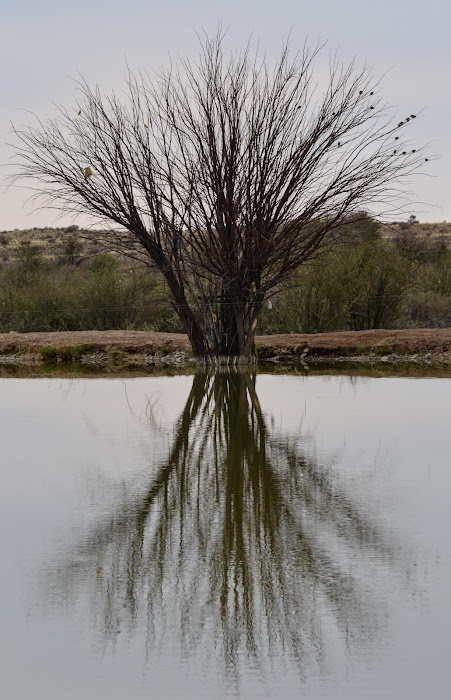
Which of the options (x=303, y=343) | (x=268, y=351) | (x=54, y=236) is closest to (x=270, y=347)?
(x=268, y=351)

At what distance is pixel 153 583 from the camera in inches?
149

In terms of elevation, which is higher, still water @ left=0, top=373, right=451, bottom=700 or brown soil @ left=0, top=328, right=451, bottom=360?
brown soil @ left=0, top=328, right=451, bottom=360

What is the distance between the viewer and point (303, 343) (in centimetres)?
1805

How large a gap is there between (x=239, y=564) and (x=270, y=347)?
46.4ft

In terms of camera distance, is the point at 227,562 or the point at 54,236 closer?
the point at 227,562

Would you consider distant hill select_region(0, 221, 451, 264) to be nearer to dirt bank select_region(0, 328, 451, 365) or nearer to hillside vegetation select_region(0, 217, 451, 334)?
hillside vegetation select_region(0, 217, 451, 334)

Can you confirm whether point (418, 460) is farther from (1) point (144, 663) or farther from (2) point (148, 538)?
(1) point (144, 663)

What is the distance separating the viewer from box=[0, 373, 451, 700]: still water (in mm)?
2949

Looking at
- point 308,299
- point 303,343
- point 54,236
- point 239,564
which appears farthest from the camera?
point 54,236

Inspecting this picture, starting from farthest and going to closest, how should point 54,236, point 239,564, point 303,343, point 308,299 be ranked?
point 54,236 → point 308,299 → point 303,343 → point 239,564

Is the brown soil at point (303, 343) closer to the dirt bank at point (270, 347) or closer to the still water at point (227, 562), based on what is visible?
the dirt bank at point (270, 347)

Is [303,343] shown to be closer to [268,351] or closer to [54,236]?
[268,351]

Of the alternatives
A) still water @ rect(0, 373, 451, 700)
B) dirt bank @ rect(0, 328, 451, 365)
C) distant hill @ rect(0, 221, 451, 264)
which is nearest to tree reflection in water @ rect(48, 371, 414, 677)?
still water @ rect(0, 373, 451, 700)

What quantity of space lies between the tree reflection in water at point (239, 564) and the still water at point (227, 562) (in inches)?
0.4
